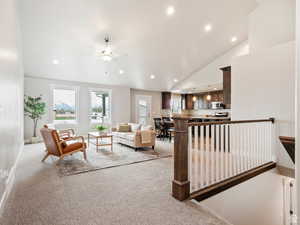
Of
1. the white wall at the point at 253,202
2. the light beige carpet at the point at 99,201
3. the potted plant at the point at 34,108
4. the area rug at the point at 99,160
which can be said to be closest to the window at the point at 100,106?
the potted plant at the point at 34,108

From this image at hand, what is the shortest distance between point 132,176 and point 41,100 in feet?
18.0

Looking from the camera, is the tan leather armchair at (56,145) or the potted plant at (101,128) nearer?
the tan leather armchair at (56,145)

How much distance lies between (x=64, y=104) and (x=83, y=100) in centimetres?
78

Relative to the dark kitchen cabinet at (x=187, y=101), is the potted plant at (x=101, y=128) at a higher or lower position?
lower

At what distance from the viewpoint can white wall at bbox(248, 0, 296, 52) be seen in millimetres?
3854

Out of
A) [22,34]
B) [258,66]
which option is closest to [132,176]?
[258,66]

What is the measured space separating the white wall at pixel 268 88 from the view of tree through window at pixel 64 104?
20.8 ft

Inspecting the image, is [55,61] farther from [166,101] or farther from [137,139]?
[166,101]

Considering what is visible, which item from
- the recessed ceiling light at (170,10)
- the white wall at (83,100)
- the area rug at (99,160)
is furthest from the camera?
the white wall at (83,100)

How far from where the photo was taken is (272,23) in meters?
4.12

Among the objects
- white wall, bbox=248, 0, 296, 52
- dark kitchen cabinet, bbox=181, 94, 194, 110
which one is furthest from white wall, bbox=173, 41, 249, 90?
white wall, bbox=248, 0, 296, 52

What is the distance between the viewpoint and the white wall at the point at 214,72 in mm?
6406

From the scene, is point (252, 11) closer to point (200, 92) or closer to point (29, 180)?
point (200, 92)

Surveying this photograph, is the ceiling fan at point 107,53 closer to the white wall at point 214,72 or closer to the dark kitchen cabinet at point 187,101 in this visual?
the white wall at point 214,72
